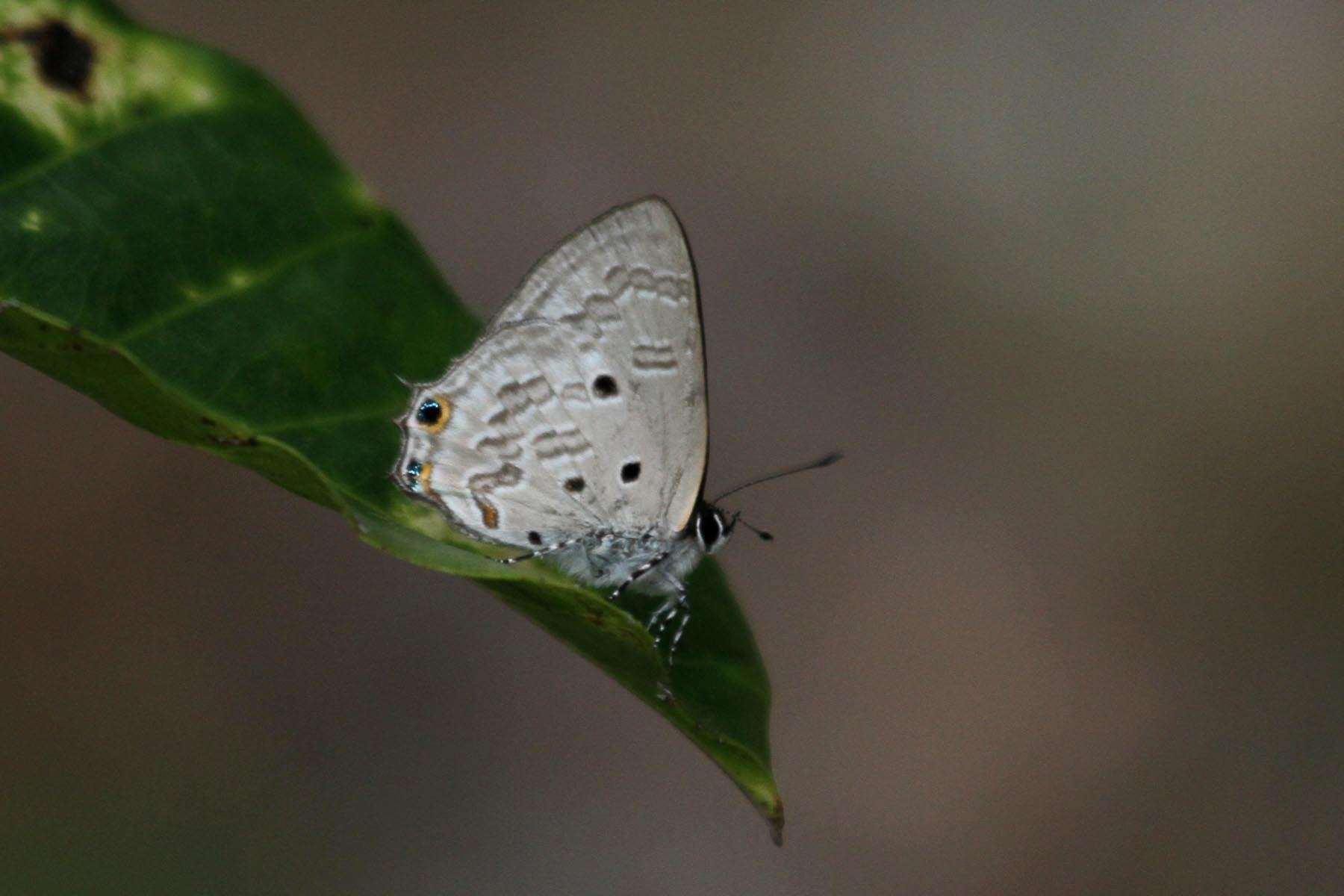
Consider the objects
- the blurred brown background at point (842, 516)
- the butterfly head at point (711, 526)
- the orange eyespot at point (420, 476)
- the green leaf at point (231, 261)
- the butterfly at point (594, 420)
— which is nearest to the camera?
the green leaf at point (231, 261)

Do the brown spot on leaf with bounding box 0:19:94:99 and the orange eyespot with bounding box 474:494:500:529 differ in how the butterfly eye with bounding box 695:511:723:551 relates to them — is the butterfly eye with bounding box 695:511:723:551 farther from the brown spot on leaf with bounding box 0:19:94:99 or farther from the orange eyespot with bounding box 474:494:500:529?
the brown spot on leaf with bounding box 0:19:94:99

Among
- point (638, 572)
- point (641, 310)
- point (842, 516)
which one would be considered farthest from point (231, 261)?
point (842, 516)

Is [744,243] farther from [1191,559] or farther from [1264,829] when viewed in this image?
[1264,829]

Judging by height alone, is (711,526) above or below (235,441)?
below

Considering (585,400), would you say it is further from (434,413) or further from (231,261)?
(231,261)

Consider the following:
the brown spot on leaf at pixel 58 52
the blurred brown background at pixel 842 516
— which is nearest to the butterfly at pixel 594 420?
the brown spot on leaf at pixel 58 52

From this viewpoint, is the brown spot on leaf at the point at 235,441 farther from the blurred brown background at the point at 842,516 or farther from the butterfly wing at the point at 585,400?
the blurred brown background at the point at 842,516

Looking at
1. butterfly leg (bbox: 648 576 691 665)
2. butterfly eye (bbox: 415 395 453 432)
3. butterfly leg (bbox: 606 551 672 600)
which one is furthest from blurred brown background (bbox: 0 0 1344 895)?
butterfly eye (bbox: 415 395 453 432)
